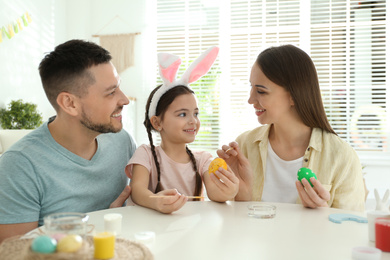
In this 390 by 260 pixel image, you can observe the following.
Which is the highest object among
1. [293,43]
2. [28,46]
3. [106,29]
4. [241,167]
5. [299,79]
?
[106,29]

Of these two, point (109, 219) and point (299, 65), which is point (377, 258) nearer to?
point (109, 219)

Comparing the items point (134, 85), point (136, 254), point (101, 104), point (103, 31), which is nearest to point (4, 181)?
point (101, 104)

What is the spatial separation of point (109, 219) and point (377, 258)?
71cm

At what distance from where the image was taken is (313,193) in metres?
1.43

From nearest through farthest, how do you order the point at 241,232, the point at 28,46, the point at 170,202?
1. the point at 241,232
2. the point at 170,202
3. the point at 28,46

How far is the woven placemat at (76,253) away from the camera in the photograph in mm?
733

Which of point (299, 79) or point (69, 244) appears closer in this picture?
point (69, 244)

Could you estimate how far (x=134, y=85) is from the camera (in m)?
5.96

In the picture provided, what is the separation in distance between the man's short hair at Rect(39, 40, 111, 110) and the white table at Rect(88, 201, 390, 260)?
1.95 feet

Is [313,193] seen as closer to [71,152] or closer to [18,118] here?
[71,152]

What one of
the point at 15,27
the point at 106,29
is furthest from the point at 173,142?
the point at 106,29

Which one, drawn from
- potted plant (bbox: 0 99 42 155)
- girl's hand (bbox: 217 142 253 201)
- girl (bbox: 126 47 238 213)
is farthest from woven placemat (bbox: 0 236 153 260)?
potted plant (bbox: 0 99 42 155)

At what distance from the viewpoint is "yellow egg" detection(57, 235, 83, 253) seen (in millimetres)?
737

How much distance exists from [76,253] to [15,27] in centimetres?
470
